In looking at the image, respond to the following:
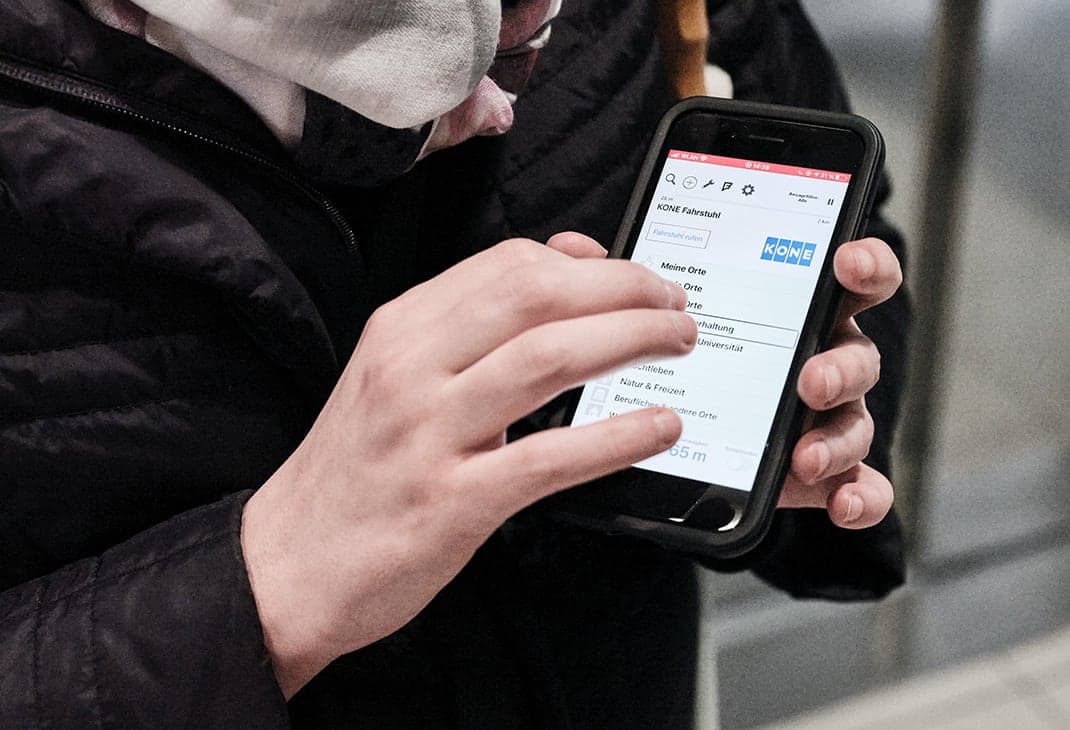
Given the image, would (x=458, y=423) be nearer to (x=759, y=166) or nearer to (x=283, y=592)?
(x=283, y=592)

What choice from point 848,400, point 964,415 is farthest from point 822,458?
point 964,415

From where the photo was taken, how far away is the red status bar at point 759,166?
436mm

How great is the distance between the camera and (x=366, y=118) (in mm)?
359

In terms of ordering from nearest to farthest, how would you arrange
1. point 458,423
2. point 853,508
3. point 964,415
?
point 458,423 < point 853,508 < point 964,415

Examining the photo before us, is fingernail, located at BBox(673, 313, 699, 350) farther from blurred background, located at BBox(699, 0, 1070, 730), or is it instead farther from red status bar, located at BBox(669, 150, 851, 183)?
blurred background, located at BBox(699, 0, 1070, 730)

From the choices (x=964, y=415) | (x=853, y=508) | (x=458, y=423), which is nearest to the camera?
(x=458, y=423)

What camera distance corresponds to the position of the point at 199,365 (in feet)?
1.22

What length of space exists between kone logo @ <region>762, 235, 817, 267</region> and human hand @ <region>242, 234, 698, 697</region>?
0.41 feet

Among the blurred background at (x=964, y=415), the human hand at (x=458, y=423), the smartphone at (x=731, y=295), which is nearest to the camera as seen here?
the human hand at (x=458, y=423)

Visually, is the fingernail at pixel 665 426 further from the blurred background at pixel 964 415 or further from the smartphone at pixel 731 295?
the blurred background at pixel 964 415

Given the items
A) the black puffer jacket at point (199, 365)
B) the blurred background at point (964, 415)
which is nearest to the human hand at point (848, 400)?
the black puffer jacket at point (199, 365)

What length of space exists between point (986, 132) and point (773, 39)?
0.52 meters

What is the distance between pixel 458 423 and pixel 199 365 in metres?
0.12

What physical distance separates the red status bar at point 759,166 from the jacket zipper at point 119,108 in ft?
0.52
